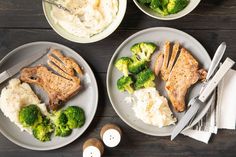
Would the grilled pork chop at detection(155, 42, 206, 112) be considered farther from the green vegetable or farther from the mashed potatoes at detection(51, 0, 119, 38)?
the mashed potatoes at detection(51, 0, 119, 38)

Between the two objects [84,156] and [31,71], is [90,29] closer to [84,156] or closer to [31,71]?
[31,71]

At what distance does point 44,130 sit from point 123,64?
0.49 m

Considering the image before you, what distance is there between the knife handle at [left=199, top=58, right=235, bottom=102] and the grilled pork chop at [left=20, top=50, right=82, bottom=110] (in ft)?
1.92

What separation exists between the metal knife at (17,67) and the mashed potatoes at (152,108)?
1.65 ft

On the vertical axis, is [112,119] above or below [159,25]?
below

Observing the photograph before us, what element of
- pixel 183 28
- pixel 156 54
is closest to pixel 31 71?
pixel 156 54

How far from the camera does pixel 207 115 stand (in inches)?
83.2

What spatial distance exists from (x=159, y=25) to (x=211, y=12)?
26 cm

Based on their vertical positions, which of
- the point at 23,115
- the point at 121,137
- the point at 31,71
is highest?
the point at 31,71

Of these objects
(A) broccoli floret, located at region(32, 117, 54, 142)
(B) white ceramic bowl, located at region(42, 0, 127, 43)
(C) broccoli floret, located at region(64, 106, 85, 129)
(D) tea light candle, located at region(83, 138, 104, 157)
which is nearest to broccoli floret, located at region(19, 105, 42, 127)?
(A) broccoli floret, located at region(32, 117, 54, 142)

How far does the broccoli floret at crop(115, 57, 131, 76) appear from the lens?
2.03m

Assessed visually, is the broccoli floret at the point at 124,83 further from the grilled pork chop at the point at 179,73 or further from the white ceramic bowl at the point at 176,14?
the white ceramic bowl at the point at 176,14

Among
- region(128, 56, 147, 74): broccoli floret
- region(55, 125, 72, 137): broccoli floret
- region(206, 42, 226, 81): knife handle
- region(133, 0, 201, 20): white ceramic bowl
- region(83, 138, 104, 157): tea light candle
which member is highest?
region(133, 0, 201, 20): white ceramic bowl

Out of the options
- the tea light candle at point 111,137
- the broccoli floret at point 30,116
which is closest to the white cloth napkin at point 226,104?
the tea light candle at point 111,137
